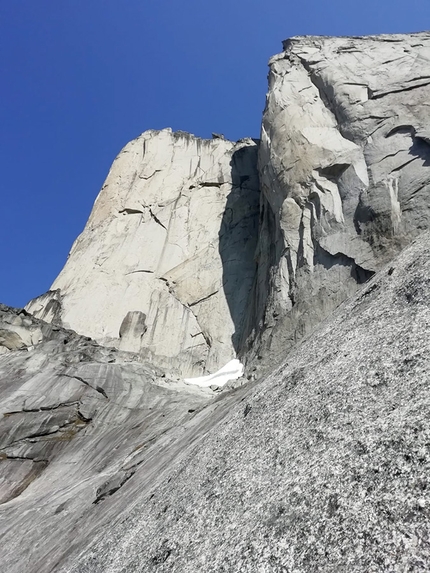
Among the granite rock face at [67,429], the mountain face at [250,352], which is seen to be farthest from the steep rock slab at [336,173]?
the granite rock face at [67,429]

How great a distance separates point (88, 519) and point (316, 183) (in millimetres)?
21102

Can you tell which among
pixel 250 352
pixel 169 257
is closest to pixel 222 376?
pixel 250 352

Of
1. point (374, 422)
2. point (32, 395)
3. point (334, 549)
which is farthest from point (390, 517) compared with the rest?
point (32, 395)

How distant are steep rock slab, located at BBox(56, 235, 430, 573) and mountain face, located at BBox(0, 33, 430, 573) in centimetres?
3

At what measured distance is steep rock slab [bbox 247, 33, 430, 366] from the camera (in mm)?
24656

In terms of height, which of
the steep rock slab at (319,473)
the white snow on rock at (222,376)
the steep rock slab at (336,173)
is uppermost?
the steep rock slab at (336,173)

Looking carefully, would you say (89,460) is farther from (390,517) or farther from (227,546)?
(390,517)

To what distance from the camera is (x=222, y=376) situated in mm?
29891

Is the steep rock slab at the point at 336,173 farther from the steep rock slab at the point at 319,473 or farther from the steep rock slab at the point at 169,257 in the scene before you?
the steep rock slab at the point at 319,473

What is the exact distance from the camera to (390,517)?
18.2 feet

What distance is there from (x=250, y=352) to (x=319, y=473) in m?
22.6

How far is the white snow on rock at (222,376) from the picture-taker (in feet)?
95.4

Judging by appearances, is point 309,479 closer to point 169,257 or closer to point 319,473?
point 319,473

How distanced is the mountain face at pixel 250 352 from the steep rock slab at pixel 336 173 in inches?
4.8
